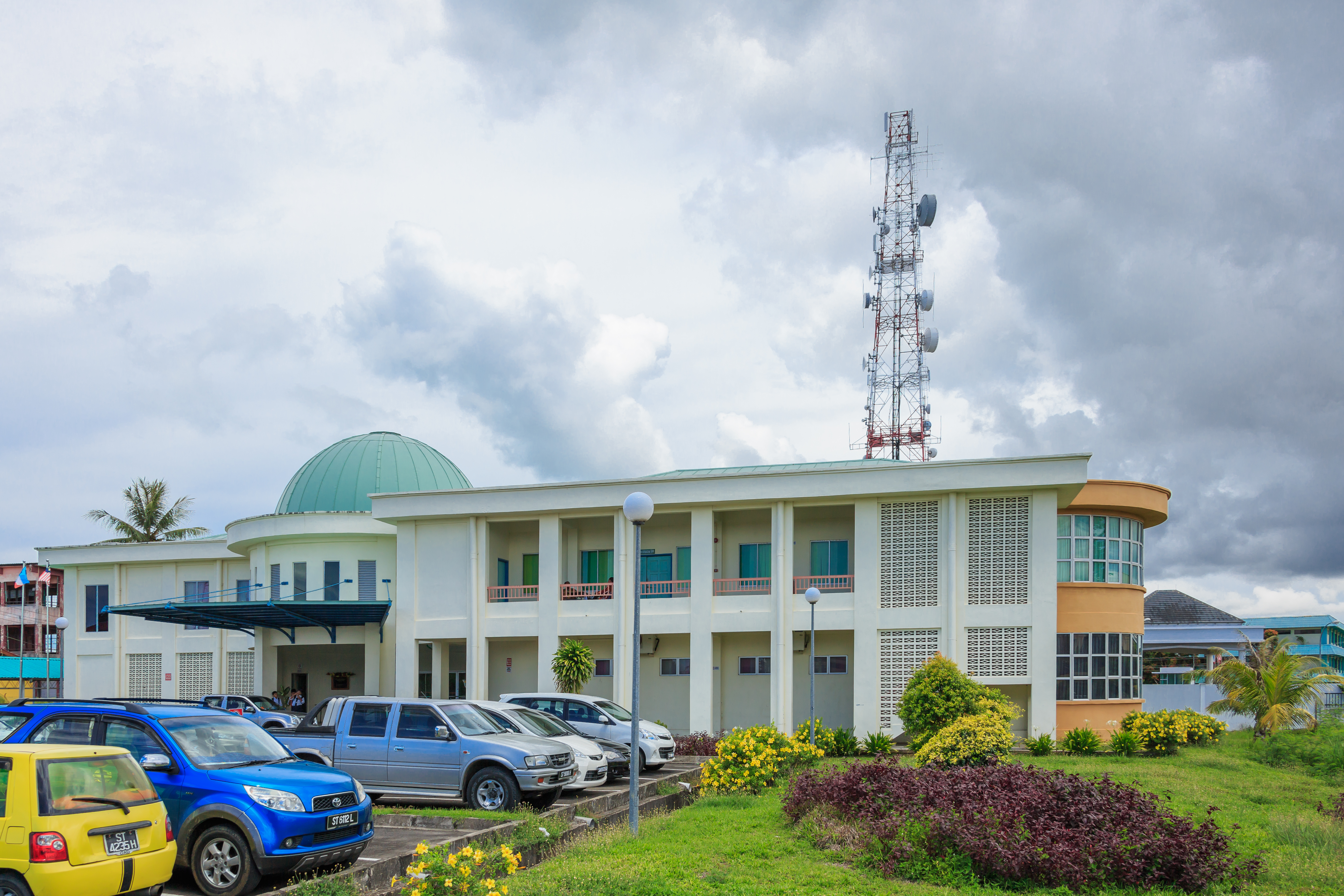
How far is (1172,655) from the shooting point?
57781 millimetres

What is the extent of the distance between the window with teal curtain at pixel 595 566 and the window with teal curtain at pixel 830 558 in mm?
6327

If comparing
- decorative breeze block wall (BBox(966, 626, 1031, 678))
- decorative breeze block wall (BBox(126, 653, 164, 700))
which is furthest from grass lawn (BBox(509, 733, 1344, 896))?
decorative breeze block wall (BBox(126, 653, 164, 700))

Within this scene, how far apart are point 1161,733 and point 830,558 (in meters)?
9.87

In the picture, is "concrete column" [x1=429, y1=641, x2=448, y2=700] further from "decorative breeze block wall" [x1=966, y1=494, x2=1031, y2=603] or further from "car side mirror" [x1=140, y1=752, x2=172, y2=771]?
"car side mirror" [x1=140, y1=752, x2=172, y2=771]

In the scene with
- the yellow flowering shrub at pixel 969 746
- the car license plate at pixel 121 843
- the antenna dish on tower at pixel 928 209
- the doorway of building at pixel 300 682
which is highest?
the antenna dish on tower at pixel 928 209

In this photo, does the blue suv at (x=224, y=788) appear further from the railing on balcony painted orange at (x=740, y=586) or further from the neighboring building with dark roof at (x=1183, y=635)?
the neighboring building with dark roof at (x=1183, y=635)

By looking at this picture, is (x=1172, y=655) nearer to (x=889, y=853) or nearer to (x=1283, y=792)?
(x=1283, y=792)

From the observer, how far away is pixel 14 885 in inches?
307

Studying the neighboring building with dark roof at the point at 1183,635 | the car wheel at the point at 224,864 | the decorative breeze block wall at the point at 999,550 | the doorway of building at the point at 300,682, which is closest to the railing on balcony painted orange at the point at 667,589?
the decorative breeze block wall at the point at 999,550

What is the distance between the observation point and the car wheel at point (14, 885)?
7.79 metres

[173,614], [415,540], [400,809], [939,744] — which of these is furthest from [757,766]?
[173,614]

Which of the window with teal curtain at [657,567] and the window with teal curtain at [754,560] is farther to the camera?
the window with teal curtain at [657,567]

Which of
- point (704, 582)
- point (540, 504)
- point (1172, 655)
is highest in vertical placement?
point (540, 504)

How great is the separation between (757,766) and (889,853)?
589 cm
